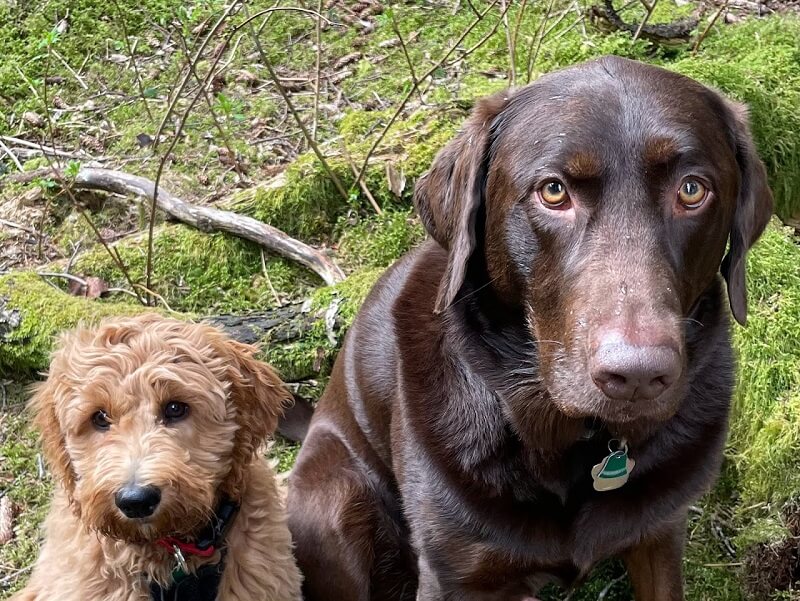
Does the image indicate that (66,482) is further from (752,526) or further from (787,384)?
(787,384)

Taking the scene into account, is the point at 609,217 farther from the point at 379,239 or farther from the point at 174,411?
the point at 379,239

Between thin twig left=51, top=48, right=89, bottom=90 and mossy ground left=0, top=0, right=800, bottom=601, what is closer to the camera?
mossy ground left=0, top=0, right=800, bottom=601

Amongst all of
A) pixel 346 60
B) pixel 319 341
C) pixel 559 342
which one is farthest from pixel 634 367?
pixel 346 60

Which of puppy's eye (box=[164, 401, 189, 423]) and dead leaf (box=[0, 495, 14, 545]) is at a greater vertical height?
puppy's eye (box=[164, 401, 189, 423])

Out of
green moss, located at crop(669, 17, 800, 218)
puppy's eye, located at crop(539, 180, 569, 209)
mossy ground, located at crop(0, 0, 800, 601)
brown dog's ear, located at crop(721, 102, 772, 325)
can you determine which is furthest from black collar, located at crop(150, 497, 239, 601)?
green moss, located at crop(669, 17, 800, 218)

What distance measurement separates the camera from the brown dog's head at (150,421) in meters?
2.89

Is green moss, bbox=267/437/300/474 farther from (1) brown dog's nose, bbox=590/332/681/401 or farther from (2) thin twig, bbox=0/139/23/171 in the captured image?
(2) thin twig, bbox=0/139/23/171

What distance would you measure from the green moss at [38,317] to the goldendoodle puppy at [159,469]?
1.51 m

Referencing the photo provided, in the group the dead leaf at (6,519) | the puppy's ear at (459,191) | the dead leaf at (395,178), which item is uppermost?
the puppy's ear at (459,191)

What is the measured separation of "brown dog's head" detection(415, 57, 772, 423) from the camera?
2.29 m

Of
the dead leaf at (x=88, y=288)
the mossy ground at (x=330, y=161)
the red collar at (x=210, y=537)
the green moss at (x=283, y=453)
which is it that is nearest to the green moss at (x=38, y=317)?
the mossy ground at (x=330, y=161)

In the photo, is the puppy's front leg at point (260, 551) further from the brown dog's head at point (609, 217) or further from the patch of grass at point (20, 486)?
the patch of grass at point (20, 486)

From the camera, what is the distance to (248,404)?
10.9 feet

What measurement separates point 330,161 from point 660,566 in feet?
11.3
